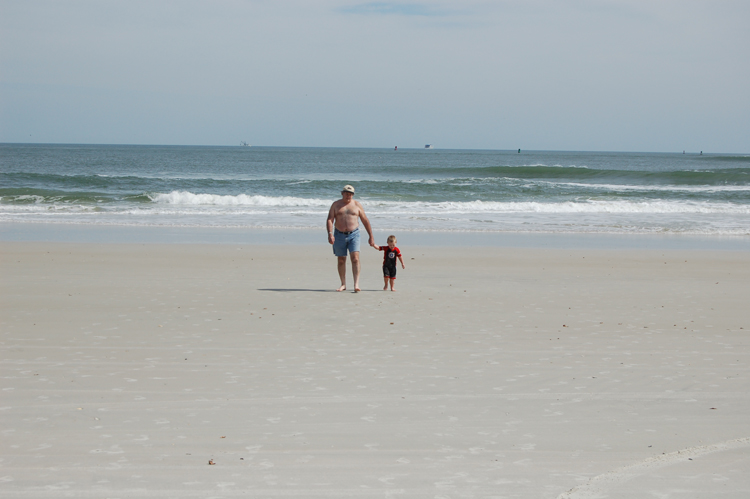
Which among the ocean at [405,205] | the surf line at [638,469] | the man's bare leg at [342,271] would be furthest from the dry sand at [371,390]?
the ocean at [405,205]

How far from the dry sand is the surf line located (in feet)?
0.06

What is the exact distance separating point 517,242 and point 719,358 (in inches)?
370

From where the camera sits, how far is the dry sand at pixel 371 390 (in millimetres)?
3439

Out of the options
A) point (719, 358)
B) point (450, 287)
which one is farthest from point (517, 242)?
point (719, 358)

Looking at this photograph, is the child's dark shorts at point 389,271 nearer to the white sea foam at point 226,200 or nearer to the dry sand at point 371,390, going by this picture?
the dry sand at point 371,390

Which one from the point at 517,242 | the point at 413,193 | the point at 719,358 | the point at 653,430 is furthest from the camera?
the point at 413,193

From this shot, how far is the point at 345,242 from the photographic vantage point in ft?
29.2

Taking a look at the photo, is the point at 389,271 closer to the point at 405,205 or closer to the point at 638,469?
the point at 638,469

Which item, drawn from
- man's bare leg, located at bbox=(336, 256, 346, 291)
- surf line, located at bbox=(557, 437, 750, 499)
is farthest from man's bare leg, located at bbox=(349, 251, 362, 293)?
surf line, located at bbox=(557, 437, 750, 499)

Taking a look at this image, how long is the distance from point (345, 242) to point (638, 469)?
574cm

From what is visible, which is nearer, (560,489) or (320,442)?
(560,489)

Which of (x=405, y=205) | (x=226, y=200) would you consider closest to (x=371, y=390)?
(x=405, y=205)

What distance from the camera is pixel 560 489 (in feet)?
10.9

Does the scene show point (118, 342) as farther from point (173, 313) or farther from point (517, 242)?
point (517, 242)
